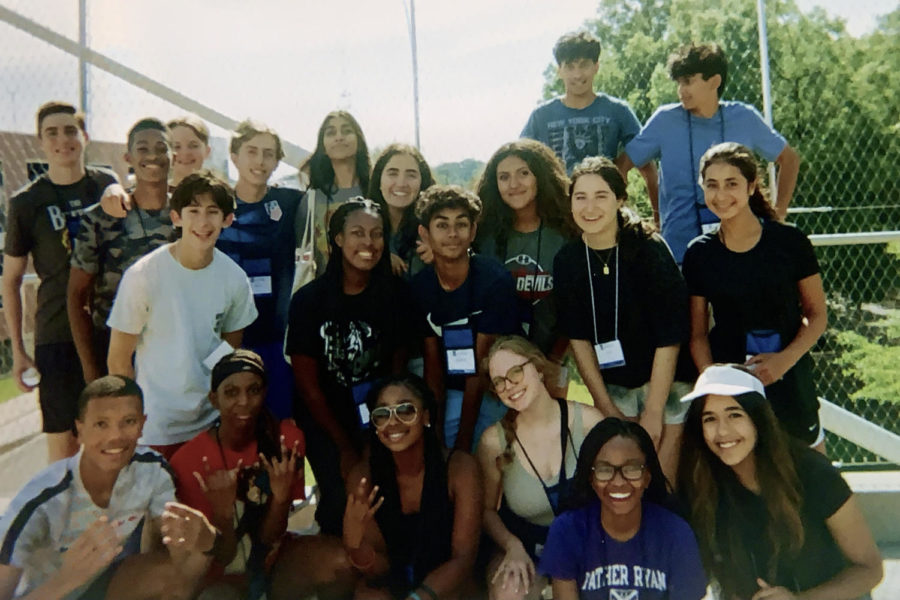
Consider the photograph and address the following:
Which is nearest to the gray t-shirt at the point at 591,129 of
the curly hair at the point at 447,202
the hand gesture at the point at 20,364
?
the curly hair at the point at 447,202

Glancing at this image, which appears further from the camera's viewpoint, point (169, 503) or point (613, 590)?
point (169, 503)

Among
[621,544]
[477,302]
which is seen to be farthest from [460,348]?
[621,544]

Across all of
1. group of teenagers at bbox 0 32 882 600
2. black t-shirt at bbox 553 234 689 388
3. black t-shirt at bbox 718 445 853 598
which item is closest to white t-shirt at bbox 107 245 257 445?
group of teenagers at bbox 0 32 882 600

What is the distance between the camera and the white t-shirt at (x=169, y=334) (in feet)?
9.16

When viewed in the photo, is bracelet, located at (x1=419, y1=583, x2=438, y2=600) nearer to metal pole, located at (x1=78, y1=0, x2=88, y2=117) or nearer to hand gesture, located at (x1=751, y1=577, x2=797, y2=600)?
hand gesture, located at (x1=751, y1=577, x2=797, y2=600)

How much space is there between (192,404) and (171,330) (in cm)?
31

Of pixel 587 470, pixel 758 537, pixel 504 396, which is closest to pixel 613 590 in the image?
pixel 587 470

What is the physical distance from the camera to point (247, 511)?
2652mm

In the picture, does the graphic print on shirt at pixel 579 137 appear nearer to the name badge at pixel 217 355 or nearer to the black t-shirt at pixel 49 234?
the name badge at pixel 217 355

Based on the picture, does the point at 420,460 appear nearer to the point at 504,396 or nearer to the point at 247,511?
the point at 504,396

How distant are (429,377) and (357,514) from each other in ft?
2.25

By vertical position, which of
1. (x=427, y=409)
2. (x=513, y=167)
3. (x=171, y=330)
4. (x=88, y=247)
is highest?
(x=513, y=167)

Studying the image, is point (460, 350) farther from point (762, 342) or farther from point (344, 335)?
point (762, 342)

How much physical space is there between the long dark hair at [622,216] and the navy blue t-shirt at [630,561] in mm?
1029
